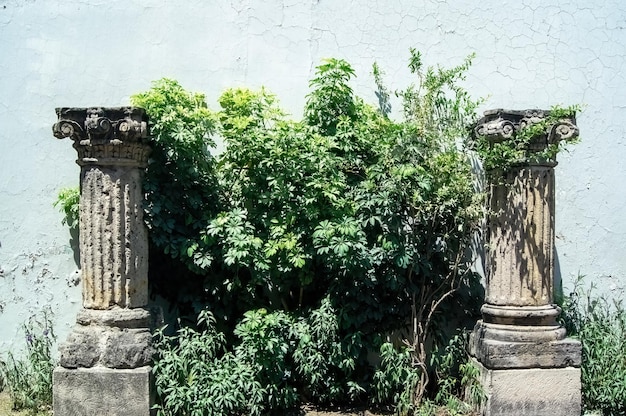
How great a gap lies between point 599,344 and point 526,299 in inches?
38.8

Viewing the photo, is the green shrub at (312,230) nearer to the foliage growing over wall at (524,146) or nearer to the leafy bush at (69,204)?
the foliage growing over wall at (524,146)

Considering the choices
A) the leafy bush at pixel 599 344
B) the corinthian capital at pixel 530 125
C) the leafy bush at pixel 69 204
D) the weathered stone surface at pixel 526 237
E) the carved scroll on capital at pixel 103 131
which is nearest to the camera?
Result: the carved scroll on capital at pixel 103 131

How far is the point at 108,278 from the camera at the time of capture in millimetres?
4820

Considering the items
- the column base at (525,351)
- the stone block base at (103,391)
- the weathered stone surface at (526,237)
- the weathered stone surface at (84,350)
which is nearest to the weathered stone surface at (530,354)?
the column base at (525,351)

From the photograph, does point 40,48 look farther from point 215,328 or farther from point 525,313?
point 525,313

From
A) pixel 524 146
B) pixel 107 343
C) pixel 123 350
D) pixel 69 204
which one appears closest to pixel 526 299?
pixel 524 146

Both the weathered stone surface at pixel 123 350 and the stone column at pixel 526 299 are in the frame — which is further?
the stone column at pixel 526 299

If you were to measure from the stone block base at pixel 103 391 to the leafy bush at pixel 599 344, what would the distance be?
138 inches

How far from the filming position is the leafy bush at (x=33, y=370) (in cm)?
540

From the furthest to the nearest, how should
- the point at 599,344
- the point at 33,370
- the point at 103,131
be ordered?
1. the point at 33,370
2. the point at 599,344
3. the point at 103,131

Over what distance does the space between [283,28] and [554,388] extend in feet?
12.4

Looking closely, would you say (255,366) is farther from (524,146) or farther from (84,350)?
(524,146)

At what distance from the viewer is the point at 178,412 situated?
4707 millimetres

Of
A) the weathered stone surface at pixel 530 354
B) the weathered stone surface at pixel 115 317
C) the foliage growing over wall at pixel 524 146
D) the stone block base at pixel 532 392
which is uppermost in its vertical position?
the foliage growing over wall at pixel 524 146
